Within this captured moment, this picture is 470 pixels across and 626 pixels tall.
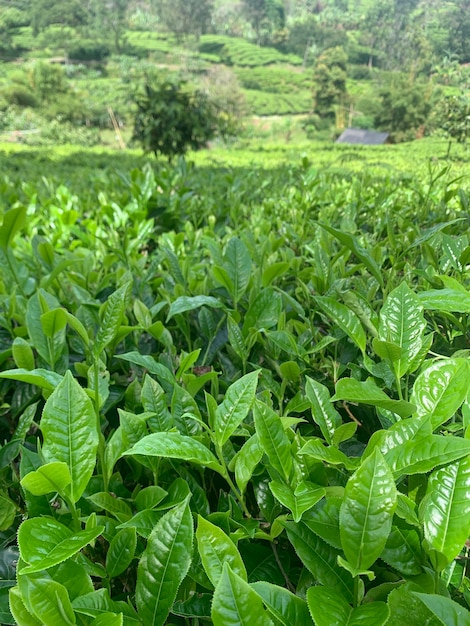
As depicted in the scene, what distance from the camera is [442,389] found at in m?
0.55

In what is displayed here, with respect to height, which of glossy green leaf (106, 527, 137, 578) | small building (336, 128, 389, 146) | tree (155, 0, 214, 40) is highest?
tree (155, 0, 214, 40)

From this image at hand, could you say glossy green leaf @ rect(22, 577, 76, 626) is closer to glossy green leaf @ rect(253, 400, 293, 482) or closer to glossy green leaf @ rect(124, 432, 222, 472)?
glossy green leaf @ rect(124, 432, 222, 472)

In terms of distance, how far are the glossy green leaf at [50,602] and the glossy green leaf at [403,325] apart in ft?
1.50

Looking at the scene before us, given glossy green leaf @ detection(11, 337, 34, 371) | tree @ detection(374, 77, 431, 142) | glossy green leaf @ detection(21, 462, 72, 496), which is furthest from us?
tree @ detection(374, 77, 431, 142)

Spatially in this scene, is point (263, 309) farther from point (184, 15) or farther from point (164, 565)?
point (184, 15)

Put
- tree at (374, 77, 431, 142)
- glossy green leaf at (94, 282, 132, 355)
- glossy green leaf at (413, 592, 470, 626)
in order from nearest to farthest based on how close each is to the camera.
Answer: glossy green leaf at (413, 592, 470, 626), glossy green leaf at (94, 282, 132, 355), tree at (374, 77, 431, 142)

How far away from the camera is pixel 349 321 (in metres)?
0.73

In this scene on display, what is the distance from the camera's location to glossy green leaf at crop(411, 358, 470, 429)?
525mm

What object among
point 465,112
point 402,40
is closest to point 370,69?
point 402,40

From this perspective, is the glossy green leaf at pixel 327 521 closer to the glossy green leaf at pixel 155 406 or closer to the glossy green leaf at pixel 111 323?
the glossy green leaf at pixel 155 406

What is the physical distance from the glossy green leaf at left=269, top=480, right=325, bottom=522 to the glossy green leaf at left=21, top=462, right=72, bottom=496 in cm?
22

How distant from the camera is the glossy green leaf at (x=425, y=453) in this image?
44 cm

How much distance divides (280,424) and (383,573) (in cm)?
18

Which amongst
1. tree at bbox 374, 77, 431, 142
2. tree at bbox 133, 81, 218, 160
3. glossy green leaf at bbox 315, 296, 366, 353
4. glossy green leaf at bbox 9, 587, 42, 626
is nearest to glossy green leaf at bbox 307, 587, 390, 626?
glossy green leaf at bbox 9, 587, 42, 626
